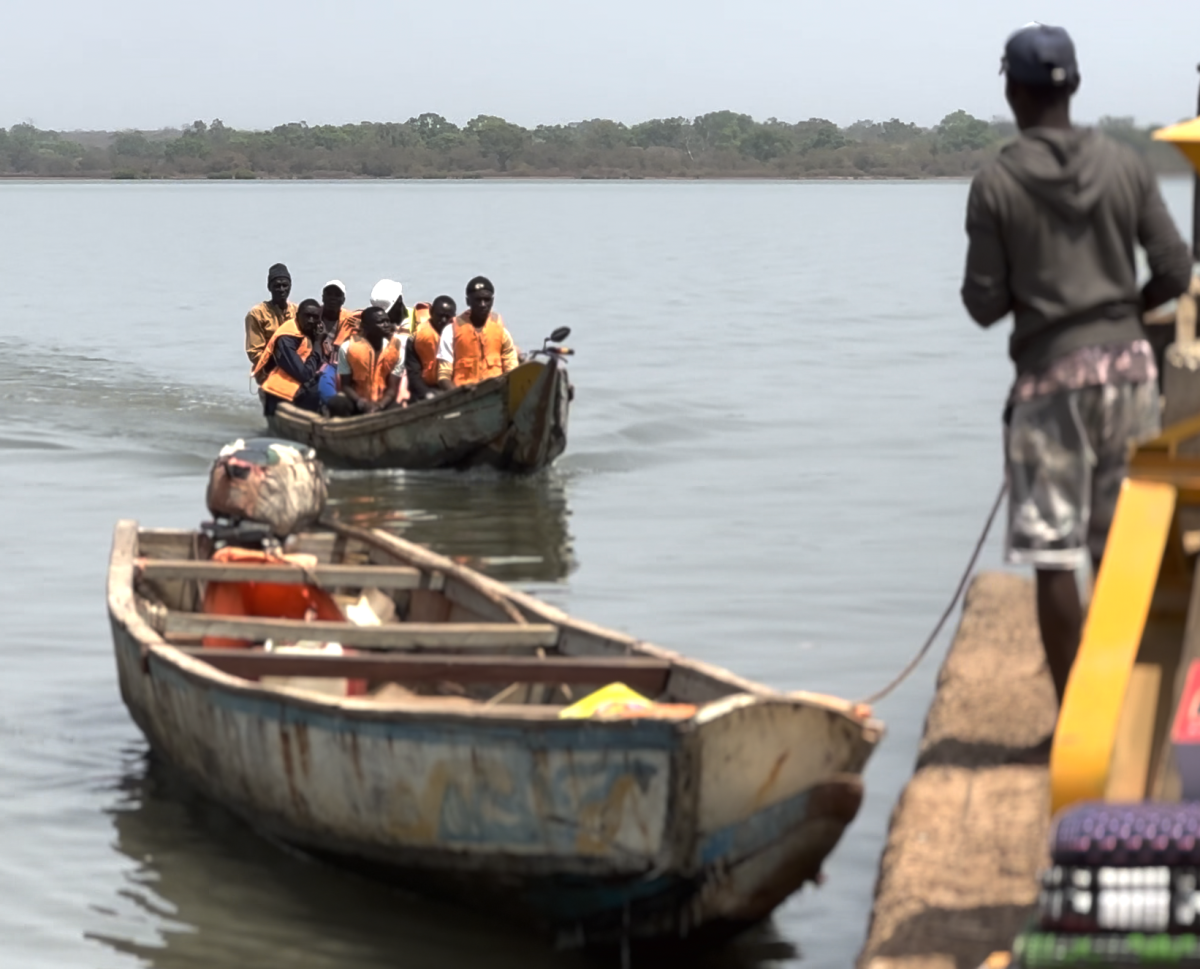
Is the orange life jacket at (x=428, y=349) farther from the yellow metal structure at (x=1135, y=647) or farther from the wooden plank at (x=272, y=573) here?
the yellow metal structure at (x=1135, y=647)

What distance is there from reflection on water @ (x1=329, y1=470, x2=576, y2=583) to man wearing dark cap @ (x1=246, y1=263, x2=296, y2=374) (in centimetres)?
158

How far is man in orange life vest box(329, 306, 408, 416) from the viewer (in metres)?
16.7

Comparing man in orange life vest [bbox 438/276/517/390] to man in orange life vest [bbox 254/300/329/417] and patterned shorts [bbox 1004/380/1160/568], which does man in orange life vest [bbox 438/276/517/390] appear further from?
patterned shorts [bbox 1004/380/1160/568]

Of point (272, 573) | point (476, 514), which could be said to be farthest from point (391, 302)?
point (272, 573)

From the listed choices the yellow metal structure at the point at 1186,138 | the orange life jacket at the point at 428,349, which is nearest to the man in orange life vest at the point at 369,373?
the orange life jacket at the point at 428,349

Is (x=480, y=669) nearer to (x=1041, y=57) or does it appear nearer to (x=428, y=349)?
(x=1041, y=57)

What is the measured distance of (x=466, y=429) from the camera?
16.3 metres

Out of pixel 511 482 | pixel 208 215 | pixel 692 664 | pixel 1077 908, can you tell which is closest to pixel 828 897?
pixel 692 664

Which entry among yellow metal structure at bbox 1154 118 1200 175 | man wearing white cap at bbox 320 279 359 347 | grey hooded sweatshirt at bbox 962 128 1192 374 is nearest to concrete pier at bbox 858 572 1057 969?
grey hooded sweatshirt at bbox 962 128 1192 374

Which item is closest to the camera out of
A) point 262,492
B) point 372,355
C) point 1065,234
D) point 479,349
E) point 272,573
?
point 1065,234

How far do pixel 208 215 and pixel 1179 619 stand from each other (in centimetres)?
9938

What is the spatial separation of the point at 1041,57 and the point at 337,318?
12546mm

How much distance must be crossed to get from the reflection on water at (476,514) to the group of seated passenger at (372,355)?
0.65m

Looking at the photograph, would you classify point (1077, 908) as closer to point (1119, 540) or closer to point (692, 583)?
point (1119, 540)
